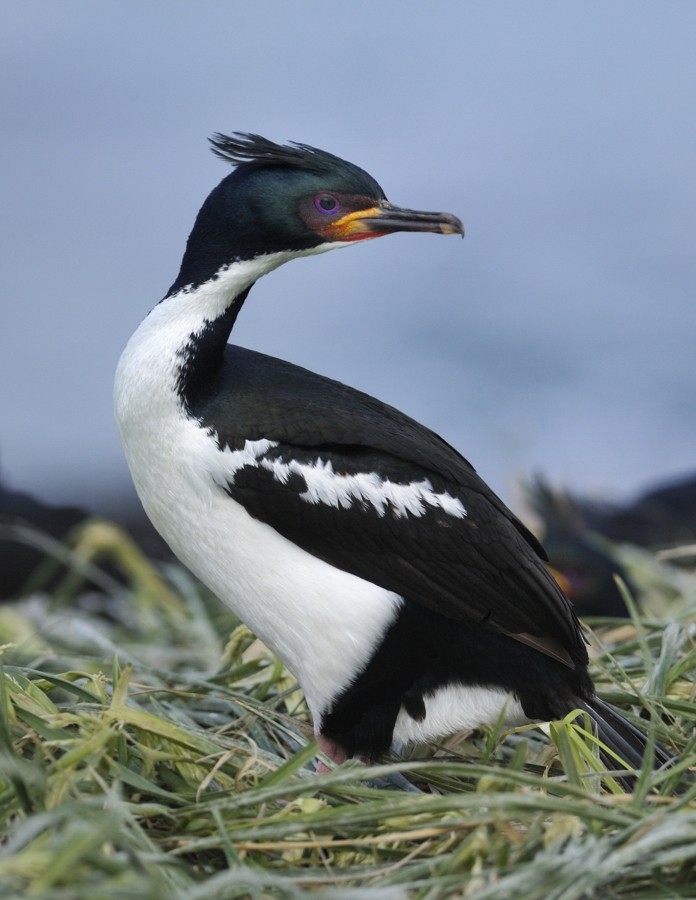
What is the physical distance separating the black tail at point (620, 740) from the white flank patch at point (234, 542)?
0.55 m

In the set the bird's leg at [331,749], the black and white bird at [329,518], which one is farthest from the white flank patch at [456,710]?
the bird's leg at [331,749]

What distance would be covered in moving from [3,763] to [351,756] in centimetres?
114

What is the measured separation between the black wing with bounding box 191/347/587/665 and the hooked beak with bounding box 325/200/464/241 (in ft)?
1.39

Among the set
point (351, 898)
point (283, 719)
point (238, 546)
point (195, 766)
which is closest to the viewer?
point (351, 898)

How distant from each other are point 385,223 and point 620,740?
1329mm

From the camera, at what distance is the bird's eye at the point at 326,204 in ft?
9.73

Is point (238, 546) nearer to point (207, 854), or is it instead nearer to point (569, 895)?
point (207, 854)

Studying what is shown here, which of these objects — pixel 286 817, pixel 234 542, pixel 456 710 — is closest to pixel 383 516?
pixel 234 542

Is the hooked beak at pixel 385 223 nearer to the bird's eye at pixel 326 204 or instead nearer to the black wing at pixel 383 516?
the bird's eye at pixel 326 204

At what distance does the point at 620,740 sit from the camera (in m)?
2.92

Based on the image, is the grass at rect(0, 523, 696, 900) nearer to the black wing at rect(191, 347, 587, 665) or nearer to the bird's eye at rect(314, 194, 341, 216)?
the black wing at rect(191, 347, 587, 665)

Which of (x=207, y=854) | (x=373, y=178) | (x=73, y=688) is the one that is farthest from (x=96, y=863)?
(x=373, y=178)

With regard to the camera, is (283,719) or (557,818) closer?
(557,818)

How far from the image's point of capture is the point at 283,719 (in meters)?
3.06
